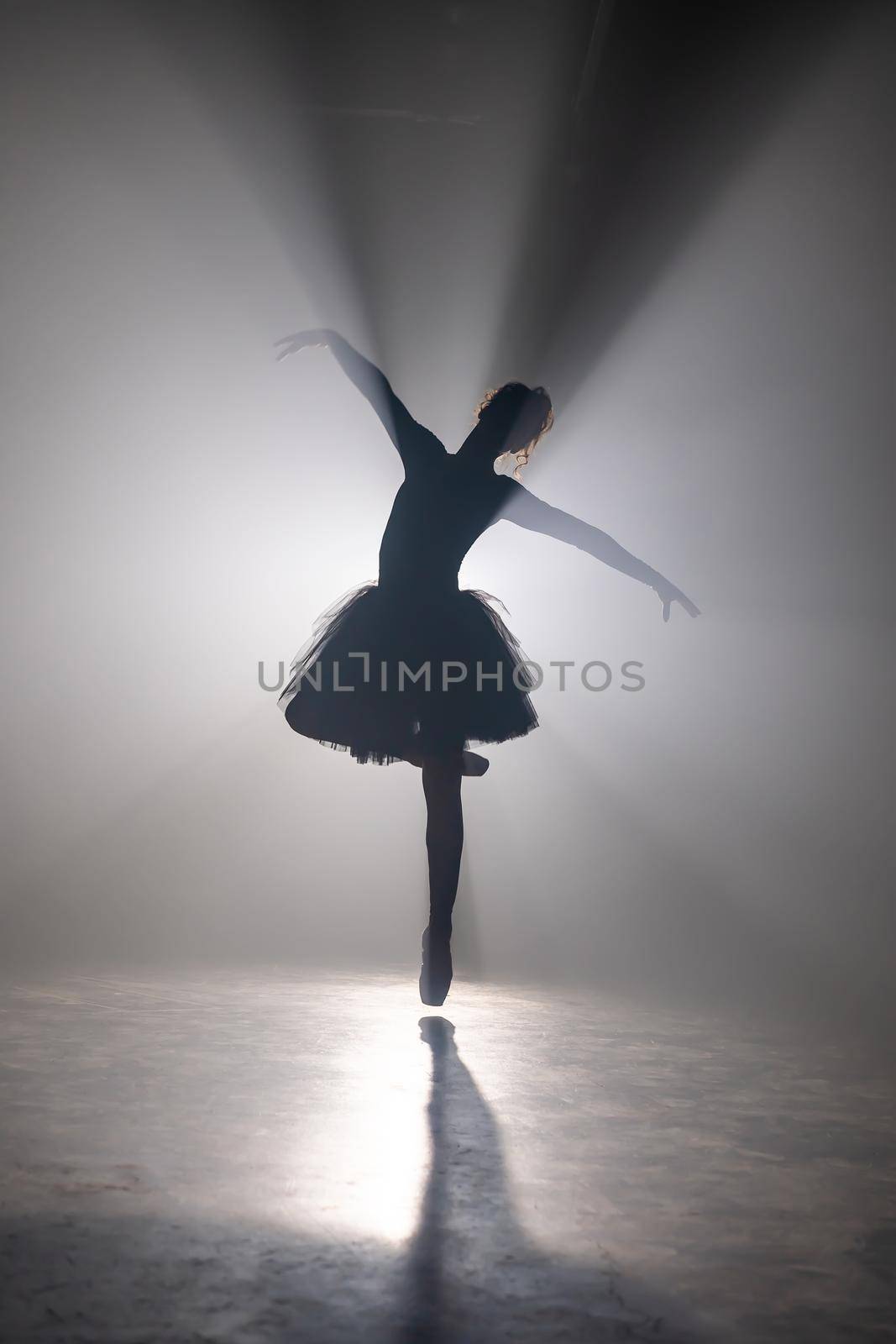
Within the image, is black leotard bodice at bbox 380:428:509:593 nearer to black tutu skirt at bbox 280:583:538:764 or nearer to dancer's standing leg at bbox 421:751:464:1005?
black tutu skirt at bbox 280:583:538:764

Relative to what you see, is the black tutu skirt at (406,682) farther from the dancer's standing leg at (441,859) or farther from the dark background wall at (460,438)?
the dark background wall at (460,438)

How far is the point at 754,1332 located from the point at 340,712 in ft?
4.08

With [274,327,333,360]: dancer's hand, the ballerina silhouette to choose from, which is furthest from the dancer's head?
[274,327,333,360]: dancer's hand

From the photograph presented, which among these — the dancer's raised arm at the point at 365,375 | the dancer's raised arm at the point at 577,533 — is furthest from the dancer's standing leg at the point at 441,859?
the dancer's raised arm at the point at 365,375

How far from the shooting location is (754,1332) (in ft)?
1.74

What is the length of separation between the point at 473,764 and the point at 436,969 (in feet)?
1.32

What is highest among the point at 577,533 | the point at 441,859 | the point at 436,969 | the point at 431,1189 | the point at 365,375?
the point at 365,375

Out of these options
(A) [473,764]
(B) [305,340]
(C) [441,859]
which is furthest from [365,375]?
(C) [441,859]

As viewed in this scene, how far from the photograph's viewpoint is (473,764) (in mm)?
1729

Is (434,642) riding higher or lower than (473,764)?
higher

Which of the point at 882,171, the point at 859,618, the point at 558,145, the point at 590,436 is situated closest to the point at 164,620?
the point at 590,436

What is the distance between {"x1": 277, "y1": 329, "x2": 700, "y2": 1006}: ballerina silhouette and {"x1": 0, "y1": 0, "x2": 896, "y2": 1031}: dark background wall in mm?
1167

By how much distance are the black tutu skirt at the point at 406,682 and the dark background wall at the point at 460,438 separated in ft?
3.97

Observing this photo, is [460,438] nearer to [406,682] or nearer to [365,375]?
[365,375]
